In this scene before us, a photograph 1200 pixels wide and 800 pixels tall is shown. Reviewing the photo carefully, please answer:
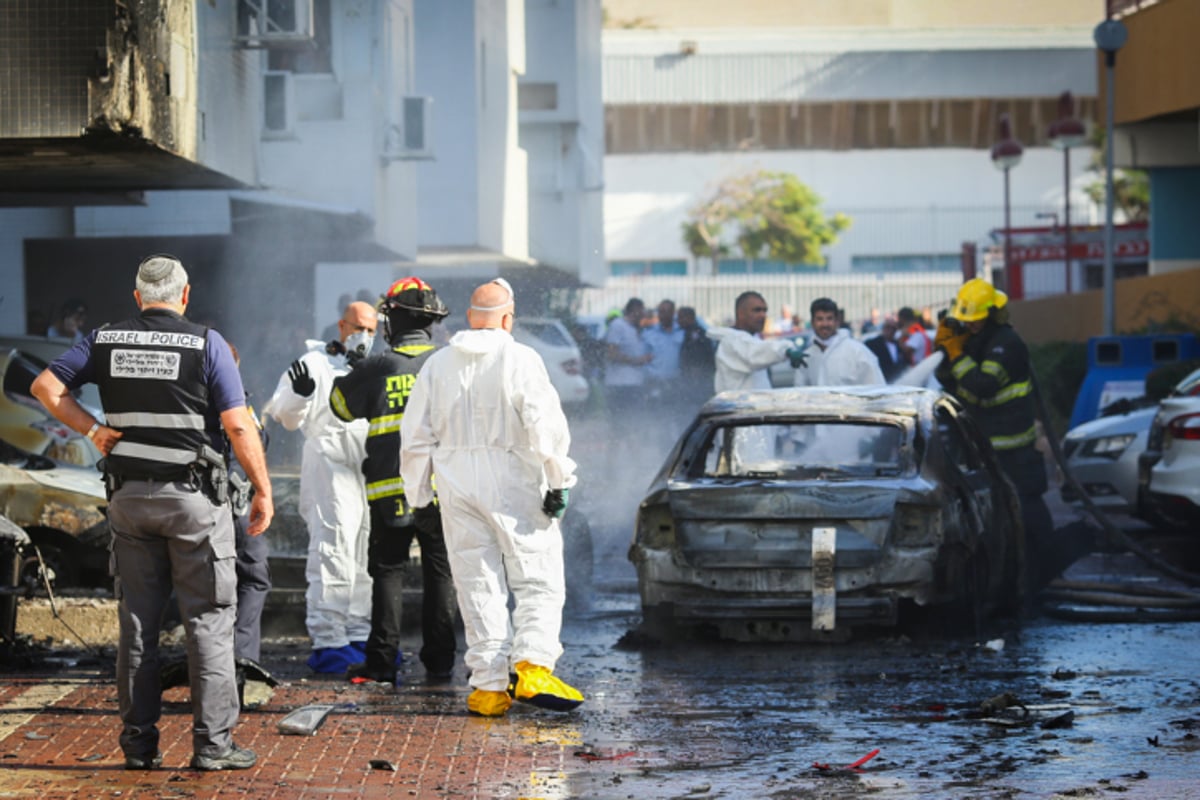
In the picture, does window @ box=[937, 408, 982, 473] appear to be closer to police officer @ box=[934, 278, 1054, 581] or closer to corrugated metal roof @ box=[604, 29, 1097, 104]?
police officer @ box=[934, 278, 1054, 581]

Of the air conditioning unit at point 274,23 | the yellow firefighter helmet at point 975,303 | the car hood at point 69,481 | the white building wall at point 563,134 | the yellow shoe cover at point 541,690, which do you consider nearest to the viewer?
the yellow shoe cover at point 541,690

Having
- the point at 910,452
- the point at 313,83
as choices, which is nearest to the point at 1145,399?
the point at 910,452

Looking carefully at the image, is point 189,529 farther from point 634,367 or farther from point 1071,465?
point 634,367

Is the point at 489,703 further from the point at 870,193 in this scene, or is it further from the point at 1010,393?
the point at 870,193

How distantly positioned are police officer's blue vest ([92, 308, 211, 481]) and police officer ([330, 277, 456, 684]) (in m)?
1.98

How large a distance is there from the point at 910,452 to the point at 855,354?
3.35 m

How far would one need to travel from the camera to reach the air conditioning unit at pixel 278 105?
15.4 metres

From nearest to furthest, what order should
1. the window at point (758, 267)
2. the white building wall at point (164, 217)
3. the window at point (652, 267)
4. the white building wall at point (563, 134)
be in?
the white building wall at point (164, 217)
the white building wall at point (563, 134)
the window at point (758, 267)
the window at point (652, 267)

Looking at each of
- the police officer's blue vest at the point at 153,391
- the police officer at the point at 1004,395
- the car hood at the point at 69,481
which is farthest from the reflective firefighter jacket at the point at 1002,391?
the police officer's blue vest at the point at 153,391

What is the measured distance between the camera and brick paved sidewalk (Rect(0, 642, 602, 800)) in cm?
615

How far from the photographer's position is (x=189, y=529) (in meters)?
6.36

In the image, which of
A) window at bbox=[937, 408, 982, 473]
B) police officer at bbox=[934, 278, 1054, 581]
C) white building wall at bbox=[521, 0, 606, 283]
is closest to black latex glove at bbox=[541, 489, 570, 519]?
window at bbox=[937, 408, 982, 473]

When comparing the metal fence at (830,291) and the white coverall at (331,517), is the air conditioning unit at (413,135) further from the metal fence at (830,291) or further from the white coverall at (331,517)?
the metal fence at (830,291)

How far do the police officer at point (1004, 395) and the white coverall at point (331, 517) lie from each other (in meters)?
4.13
